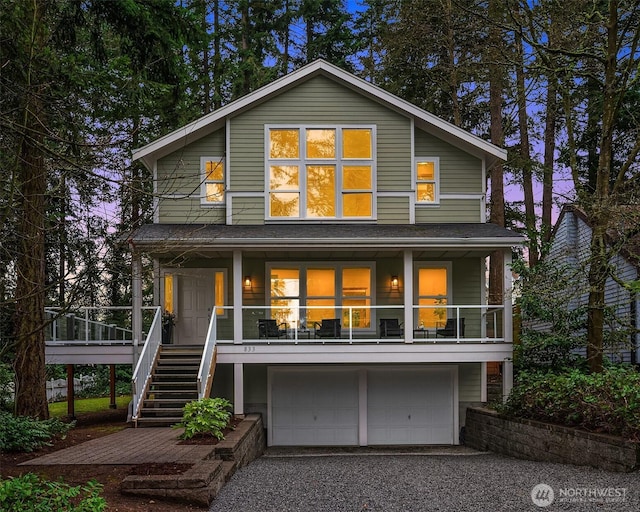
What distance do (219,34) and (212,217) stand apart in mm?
14775

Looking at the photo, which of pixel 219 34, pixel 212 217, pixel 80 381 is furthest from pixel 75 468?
pixel 219 34

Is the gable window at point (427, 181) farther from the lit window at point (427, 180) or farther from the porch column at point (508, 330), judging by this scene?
the porch column at point (508, 330)

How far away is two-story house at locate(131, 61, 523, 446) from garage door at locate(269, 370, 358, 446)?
25 millimetres

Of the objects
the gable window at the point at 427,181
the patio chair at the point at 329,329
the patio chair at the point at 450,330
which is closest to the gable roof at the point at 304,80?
the gable window at the point at 427,181

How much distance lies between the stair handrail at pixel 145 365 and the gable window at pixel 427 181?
704 centimetres

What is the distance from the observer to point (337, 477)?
9.76 m

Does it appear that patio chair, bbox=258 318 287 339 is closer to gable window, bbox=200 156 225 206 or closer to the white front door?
the white front door

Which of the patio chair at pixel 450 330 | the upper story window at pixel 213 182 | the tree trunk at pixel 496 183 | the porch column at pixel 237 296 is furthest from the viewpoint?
the tree trunk at pixel 496 183

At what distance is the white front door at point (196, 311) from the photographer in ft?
56.1

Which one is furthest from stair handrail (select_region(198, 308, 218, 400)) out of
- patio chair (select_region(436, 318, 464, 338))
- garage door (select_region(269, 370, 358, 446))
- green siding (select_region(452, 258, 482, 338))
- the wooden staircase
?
green siding (select_region(452, 258, 482, 338))

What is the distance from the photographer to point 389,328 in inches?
621

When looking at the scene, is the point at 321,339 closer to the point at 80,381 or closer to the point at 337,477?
the point at 337,477

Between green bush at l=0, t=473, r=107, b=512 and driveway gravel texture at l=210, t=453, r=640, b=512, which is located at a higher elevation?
green bush at l=0, t=473, r=107, b=512

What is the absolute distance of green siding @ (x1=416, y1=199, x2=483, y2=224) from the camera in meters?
17.0
